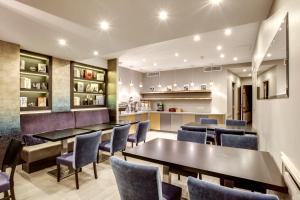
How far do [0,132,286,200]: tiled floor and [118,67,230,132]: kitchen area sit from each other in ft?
11.3

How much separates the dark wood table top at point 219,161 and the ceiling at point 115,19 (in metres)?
1.78

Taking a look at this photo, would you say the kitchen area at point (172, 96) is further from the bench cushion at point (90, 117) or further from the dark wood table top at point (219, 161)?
the dark wood table top at point (219, 161)

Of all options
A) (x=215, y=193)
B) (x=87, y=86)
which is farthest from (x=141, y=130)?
(x=215, y=193)

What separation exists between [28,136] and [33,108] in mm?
775

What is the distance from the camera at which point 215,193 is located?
3.19ft

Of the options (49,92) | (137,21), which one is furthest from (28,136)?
Result: (137,21)

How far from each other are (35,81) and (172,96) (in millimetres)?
5330

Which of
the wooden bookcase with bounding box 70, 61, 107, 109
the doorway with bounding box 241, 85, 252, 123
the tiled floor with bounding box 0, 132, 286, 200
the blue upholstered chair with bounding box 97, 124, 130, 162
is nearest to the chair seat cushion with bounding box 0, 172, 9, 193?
the tiled floor with bounding box 0, 132, 286, 200

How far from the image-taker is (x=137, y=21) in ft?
8.29

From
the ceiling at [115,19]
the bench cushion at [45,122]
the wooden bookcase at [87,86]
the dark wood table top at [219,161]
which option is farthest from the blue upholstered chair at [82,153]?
the wooden bookcase at [87,86]

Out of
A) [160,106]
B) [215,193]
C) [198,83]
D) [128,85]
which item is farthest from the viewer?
[160,106]

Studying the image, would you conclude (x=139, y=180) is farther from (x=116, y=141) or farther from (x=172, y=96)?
(x=172, y=96)

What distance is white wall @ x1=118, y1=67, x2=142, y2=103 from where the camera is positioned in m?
7.23

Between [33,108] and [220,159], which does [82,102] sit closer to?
[33,108]
